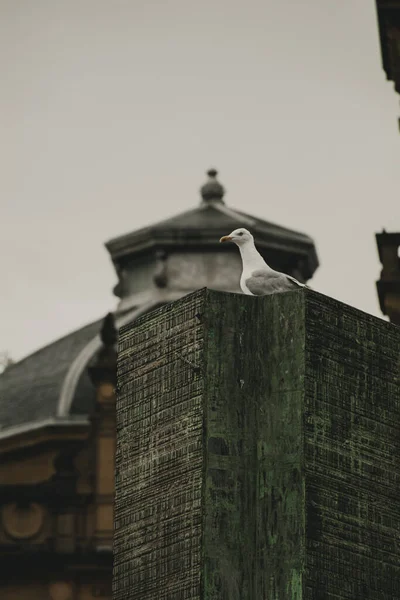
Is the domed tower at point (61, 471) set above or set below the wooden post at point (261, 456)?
above

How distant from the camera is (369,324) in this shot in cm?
955

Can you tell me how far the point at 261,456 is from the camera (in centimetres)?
912

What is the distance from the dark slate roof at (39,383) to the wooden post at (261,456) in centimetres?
5320

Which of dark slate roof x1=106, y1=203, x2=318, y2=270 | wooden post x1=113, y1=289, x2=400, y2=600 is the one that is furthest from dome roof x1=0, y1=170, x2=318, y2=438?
wooden post x1=113, y1=289, x2=400, y2=600

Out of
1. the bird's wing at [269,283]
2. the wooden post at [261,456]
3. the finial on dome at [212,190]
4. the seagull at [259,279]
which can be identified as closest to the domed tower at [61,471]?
the finial on dome at [212,190]

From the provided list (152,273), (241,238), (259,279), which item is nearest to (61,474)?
(152,273)

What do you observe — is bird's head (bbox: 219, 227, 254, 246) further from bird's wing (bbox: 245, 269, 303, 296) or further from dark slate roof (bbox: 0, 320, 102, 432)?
dark slate roof (bbox: 0, 320, 102, 432)

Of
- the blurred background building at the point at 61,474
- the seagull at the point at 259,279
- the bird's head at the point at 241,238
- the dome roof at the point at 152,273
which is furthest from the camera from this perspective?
the dome roof at the point at 152,273

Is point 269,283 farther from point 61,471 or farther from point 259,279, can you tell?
point 61,471

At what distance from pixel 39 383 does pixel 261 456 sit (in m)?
55.8

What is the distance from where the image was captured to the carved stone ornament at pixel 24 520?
61906mm

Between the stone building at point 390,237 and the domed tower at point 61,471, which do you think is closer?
the stone building at point 390,237

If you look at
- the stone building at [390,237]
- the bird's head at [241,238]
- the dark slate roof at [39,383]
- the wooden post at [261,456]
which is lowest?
the wooden post at [261,456]

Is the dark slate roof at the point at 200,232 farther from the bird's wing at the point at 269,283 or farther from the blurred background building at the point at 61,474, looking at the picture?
the bird's wing at the point at 269,283
